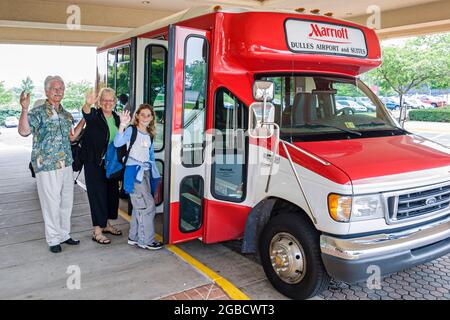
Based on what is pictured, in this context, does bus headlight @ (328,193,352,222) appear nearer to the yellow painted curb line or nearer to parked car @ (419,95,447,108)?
the yellow painted curb line

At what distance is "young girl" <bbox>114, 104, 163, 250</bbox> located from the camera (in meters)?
4.29

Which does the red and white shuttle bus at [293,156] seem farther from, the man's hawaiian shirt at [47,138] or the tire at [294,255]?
the man's hawaiian shirt at [47,138]

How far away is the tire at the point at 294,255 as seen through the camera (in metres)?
3.35

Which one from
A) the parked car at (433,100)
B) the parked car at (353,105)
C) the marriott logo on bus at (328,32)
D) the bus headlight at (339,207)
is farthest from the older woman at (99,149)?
the parked car at (433,100)

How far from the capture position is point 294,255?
351cm

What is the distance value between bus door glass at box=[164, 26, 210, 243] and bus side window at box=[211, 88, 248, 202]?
0.48ft

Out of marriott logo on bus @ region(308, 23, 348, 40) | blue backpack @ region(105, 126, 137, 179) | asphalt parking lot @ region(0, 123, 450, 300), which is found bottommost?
asphalt parking lot @ region(0, 123, 450, 300)

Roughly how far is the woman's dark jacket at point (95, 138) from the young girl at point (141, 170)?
14.4 inches

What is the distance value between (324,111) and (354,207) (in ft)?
4.50

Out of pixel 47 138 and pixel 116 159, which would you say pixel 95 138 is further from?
pixel 47 138

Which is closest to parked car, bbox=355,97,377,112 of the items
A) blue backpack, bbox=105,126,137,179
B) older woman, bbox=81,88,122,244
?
blue backpack, bbox=105,126,137,179

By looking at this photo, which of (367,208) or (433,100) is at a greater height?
(433,100)

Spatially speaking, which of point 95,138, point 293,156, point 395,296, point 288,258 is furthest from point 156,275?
point 395,296
